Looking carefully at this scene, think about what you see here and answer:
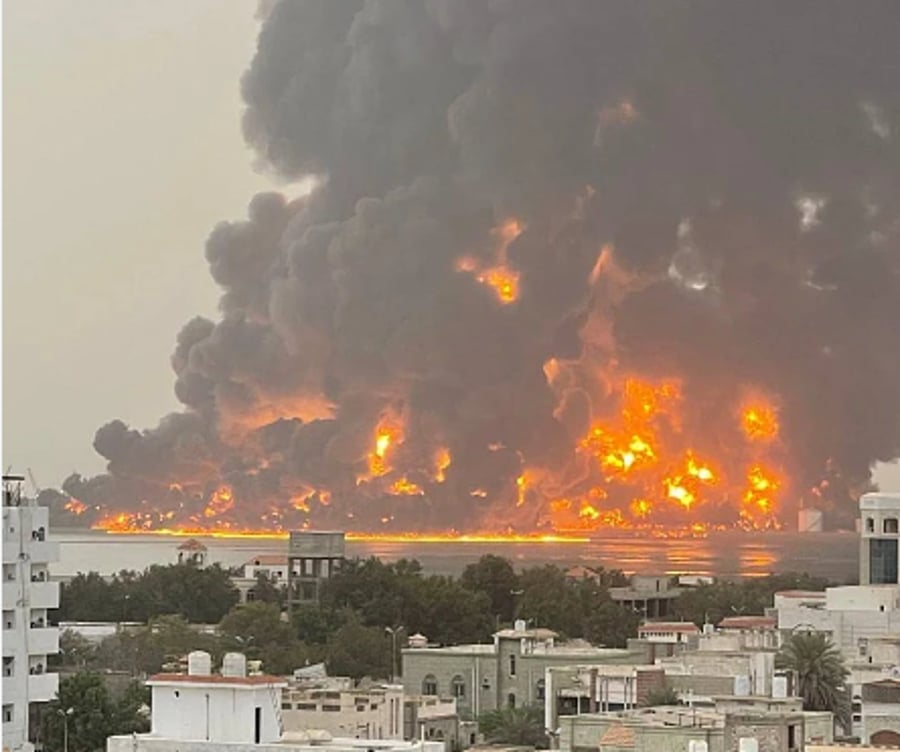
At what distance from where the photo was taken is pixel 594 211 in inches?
812

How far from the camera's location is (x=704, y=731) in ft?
22.5

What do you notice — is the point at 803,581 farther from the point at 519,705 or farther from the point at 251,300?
the point at 519,705

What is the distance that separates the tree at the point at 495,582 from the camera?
19203 mm

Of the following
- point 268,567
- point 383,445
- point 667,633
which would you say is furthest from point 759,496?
point 667,633

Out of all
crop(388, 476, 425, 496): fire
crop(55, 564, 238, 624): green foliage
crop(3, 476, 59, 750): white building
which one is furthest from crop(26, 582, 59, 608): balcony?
crop(388, 476, 425, 496): fire

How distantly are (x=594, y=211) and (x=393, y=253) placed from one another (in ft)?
5.25

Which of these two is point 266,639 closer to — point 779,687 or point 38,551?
point 38,551

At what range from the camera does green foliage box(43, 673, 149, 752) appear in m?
10.1

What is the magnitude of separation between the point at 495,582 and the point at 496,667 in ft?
22.2

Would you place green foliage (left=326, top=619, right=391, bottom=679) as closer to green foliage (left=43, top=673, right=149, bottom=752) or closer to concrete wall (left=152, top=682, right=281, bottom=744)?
green foliage (left=43, top=673, right=149, bottom=752)

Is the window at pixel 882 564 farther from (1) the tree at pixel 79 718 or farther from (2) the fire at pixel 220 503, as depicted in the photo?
(2) the fire at pixel 220 503

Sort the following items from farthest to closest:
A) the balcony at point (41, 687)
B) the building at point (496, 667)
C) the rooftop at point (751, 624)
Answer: the rooftop at point (751, 624) < the building at point (496, 667) < the balcony at point (41, 687)

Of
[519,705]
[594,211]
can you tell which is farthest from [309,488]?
[519,705]

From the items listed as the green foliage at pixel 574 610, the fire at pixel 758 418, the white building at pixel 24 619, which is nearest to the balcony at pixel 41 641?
the white building at pixel 24 619
